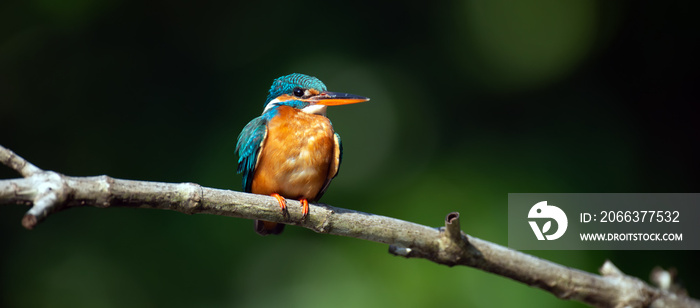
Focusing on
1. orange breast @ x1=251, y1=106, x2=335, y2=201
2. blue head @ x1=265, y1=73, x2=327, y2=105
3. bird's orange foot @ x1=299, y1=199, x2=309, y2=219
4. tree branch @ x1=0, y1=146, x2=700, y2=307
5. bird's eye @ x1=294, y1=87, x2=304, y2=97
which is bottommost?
tree branch @ x1=0, y1=146, x2=700, y2=307

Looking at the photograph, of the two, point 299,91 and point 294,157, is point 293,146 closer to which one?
point 294,157

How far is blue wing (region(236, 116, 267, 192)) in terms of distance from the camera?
7.95 feet

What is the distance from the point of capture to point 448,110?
12.8ft

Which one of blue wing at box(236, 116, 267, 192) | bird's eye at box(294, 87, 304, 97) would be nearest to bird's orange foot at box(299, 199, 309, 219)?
blue wing at box(236, 116, 267, 192)

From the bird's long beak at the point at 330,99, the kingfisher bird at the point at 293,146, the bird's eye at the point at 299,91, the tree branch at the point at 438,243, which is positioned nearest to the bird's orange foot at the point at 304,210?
the tree branch at the point at 438,243

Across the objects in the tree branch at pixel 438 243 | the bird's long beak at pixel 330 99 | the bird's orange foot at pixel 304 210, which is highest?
the bird's long beak at pixel 330 99

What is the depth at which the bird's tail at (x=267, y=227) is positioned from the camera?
8.34ft

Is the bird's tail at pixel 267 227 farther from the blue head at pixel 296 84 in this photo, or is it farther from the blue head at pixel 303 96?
the blue head at pixel 296 84

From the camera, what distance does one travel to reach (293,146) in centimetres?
240

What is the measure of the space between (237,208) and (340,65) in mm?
2297

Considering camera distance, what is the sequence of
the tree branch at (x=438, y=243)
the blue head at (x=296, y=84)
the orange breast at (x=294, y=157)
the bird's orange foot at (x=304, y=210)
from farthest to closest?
the blue head at (x=296, y=84)
the orange breast at (x=294, y=157)
the bird's orange foot at (x=304, y=210)
the tree branch at (x=438, y=243)

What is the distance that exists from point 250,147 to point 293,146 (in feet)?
0.54

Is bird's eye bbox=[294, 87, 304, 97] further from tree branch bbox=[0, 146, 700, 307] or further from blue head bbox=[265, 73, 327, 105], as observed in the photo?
tree branch bbox=[0, 146, 700, 307]

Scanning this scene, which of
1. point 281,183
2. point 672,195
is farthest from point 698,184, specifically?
point 281,183
